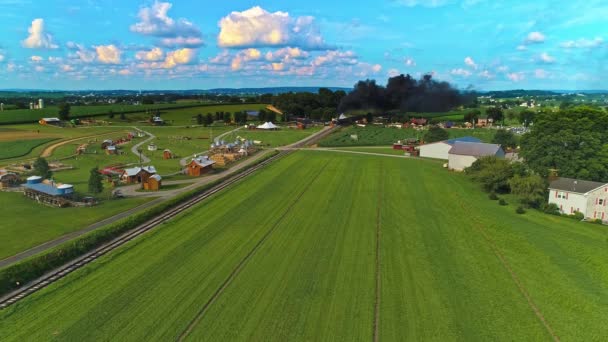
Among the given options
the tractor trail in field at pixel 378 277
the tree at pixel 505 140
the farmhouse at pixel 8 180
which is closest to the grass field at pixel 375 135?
the tree at pixel 505 140

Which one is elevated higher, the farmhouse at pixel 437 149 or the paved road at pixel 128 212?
the farmhouse at pixel 437 149

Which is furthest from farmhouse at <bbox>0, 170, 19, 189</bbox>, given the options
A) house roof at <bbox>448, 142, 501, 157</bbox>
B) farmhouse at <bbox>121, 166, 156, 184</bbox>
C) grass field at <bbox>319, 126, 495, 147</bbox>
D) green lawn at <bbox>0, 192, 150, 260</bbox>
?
house roof at <bbox>448, 142, 501, 157</bbox>

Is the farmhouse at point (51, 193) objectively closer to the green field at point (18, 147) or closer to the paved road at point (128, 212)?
the paved road at point (128, 212)

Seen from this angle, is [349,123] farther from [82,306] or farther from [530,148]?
[82,306]

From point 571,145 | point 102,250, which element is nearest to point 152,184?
point 102,250

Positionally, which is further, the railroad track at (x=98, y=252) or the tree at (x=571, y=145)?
the tree at (x=571, y=145)
